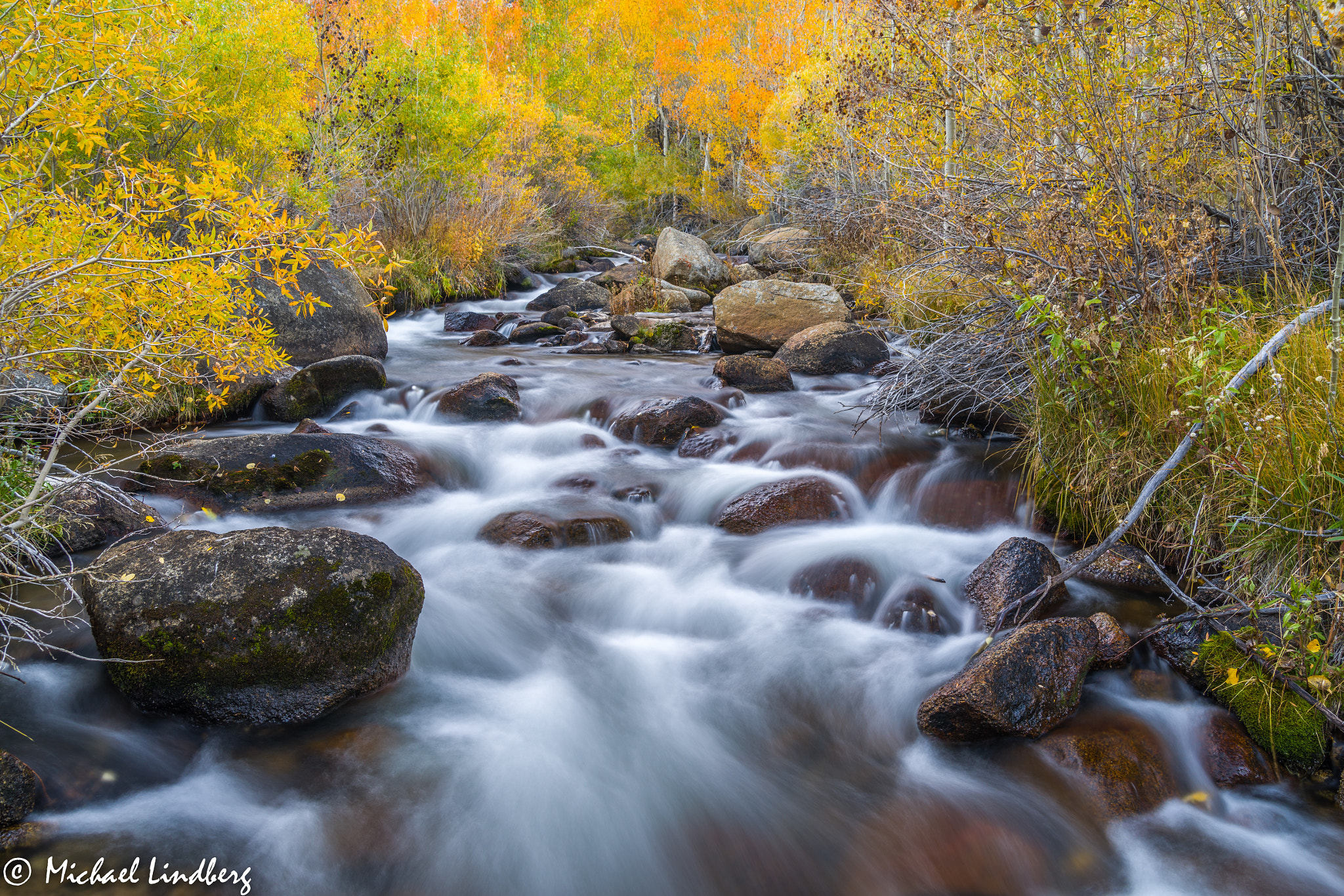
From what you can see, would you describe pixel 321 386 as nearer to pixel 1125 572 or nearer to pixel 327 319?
pixel 327 319

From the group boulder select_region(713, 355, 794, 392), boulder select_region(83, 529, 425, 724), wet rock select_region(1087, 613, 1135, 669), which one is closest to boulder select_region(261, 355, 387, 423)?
boulder select_region(713, 355, 794, 392)

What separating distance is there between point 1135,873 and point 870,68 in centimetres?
714

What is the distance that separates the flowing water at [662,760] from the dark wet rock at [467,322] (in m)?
7.72

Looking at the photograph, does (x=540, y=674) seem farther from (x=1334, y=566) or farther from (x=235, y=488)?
(x=1334, y=566)

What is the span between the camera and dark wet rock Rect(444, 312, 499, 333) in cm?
1287

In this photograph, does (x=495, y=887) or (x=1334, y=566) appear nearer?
(x=495, y=887)

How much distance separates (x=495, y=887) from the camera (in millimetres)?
2896

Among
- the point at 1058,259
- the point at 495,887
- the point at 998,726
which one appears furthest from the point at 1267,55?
the point at 495,887

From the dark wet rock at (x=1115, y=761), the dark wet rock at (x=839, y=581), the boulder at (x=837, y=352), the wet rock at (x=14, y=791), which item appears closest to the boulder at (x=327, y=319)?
the boulder at (x=837, y=352)

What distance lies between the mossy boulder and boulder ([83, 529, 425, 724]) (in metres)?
3.68

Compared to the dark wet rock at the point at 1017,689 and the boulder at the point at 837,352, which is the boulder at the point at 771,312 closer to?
the boulder at the point at 837,352

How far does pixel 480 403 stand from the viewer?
7.83 meters

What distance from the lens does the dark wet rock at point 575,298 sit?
48.1 ft

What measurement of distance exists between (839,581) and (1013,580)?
3.20 feet
